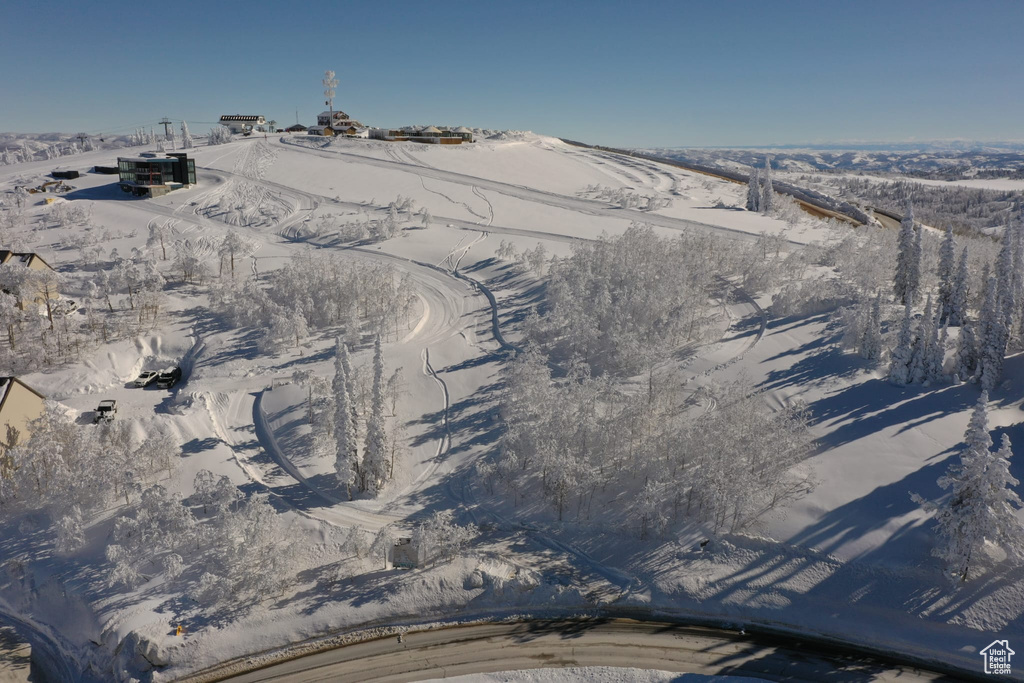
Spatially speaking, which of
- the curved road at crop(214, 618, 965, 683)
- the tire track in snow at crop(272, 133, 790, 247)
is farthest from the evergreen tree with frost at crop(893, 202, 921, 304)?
the curved road at crop(214, 618, 965, 683)

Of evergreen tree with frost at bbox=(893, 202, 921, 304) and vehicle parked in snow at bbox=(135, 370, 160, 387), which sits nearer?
vehicle parked in snow at bbox=(135, 370, 160, 387)

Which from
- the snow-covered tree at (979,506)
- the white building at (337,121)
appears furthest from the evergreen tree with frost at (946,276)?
the white building at (337,121)

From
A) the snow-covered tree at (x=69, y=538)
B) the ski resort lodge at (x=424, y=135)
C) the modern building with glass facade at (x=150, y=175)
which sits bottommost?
the snow-covered tree at (x=69, y=538)

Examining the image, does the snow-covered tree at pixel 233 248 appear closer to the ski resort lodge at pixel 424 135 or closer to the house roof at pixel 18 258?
the house roof at pixel 18 258

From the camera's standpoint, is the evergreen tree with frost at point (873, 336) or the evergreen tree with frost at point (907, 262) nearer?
the evergreen tree with frost at point (873, 336)

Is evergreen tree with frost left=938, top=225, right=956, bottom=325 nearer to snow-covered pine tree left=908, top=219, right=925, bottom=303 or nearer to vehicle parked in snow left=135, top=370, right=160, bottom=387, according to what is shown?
snow-covered pine tree left=908, top=219, right=925, bottom=303

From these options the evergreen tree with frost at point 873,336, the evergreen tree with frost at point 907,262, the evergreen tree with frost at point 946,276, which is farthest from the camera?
the evergreen tree with frost at point 907,262
